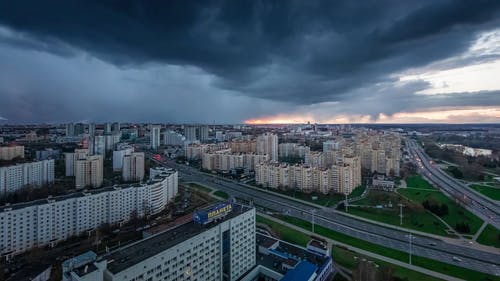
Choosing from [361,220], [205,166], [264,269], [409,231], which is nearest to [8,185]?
[205,166]

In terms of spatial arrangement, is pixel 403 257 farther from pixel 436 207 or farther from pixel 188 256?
pixel 188 256

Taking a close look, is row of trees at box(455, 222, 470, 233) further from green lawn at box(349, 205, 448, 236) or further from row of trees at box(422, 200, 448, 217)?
row of trees at box(422, 200, 448, 217)

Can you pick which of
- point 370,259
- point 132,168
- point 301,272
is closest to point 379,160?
point 370,259

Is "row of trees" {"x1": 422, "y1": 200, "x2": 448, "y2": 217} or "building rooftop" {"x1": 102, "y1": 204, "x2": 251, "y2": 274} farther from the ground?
"building rooftop" {"x1": 102, "y1": 204, "x2": 251, "y2": 274}

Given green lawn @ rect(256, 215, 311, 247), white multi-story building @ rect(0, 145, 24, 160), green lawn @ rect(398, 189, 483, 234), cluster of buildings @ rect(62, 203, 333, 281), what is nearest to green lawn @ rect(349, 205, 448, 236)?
green lawn @ rect(398, 189, 483, 234)

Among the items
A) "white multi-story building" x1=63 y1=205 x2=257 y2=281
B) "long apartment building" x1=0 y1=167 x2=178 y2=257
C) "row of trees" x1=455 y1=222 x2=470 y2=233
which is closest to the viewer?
"white multi-story building" x1=63 y1=205 x2=257 y2=281

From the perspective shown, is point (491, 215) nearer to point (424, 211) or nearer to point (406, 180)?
point (424, 211)

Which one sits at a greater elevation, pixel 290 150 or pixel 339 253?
pixel 290 150
